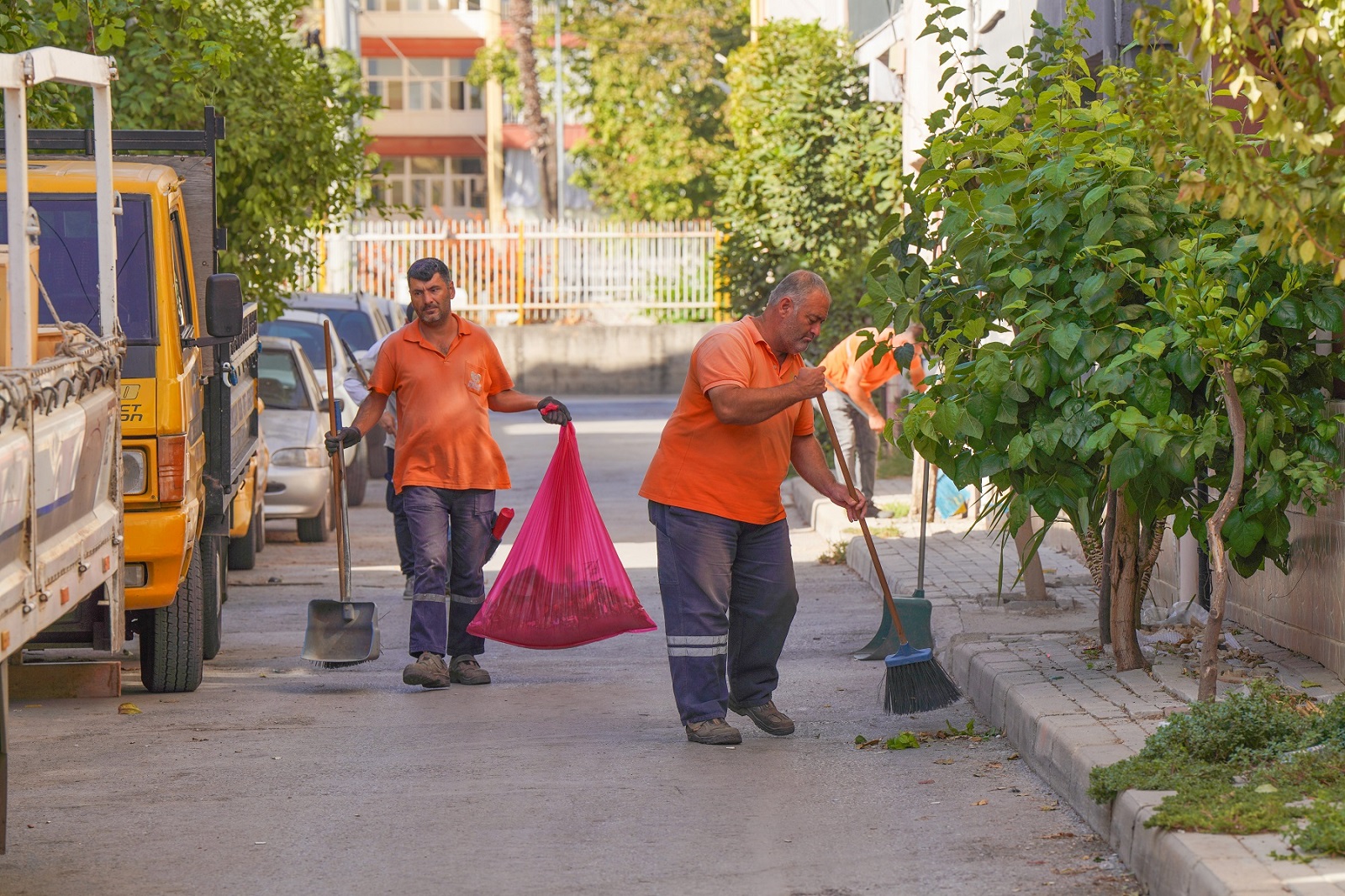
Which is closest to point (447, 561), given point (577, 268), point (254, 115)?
point (254, 115)

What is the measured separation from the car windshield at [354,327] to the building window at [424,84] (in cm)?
4173

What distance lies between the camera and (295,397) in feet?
49.5

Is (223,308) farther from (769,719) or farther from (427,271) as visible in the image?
(769,719)

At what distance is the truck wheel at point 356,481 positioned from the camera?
17047 millimetres

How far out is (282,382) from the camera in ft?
49.9

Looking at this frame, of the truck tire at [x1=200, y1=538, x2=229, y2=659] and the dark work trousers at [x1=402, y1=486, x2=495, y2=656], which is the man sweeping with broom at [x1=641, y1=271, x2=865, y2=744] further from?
the truck tire at [x1=200, y1=538, x2=229, y2=659]

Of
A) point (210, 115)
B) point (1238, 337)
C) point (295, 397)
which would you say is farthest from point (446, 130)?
point (1238, 337)

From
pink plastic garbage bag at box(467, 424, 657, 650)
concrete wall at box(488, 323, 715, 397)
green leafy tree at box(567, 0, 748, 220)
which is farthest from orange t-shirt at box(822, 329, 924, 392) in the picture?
green leafy tree at box(567, 0, 748, 220)

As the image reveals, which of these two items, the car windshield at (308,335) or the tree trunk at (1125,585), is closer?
the tree trunk at (1125,585)

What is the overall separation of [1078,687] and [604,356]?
86.6 ft

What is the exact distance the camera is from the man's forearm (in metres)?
7.09

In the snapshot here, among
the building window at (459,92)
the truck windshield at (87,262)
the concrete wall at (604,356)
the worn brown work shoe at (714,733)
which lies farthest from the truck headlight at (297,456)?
the building window at (459,92)

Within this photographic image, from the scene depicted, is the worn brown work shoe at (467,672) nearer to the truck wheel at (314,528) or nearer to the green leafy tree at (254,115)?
the green leafy tree at (254,115)

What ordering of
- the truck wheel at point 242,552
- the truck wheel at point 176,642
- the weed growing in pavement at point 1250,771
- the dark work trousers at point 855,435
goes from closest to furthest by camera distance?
the weed growing in pavement at point 1250,771, the truck wheel at point 176,642, the truck wheel at point 242,552, the dark work trousers at point 855,435
